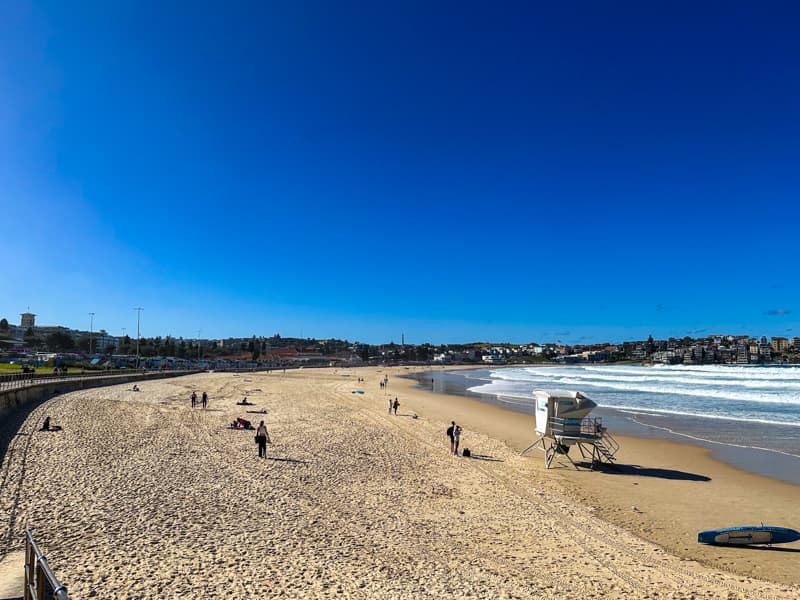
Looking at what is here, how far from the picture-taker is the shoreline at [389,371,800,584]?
30.1ft

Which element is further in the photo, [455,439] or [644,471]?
[455,439]

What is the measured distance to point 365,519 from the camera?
414 inches

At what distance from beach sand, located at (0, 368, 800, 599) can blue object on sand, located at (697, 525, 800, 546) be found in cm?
26

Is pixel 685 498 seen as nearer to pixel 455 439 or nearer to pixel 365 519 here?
pixel 455 439

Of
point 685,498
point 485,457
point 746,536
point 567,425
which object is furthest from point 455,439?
point 746,536

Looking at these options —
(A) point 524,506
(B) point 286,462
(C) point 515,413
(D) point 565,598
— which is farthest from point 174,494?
(C) point 515,413

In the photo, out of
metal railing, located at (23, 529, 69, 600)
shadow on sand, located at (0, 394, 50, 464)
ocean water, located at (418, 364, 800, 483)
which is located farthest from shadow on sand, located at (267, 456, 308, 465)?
ocean water, located at (418, 364, 800, 483)

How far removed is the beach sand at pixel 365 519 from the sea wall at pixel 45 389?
7608 mm

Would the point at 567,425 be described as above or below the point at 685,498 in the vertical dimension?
above

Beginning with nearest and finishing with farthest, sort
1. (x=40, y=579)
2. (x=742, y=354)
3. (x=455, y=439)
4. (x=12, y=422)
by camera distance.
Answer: (x=40, y=579), (x=455, y=439), (x=12, y=422), (x=742, y=354)

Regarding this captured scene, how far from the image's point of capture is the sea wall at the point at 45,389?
82.1ft

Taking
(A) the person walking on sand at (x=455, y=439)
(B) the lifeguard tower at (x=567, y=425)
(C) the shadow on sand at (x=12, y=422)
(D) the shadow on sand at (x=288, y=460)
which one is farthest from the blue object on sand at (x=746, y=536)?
(C) the shadow on sand at (x=12, y=422)

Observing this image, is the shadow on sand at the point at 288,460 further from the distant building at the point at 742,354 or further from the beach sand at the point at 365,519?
the distant building at the point at 742,354

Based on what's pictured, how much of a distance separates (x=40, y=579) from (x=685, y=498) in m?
13.9
